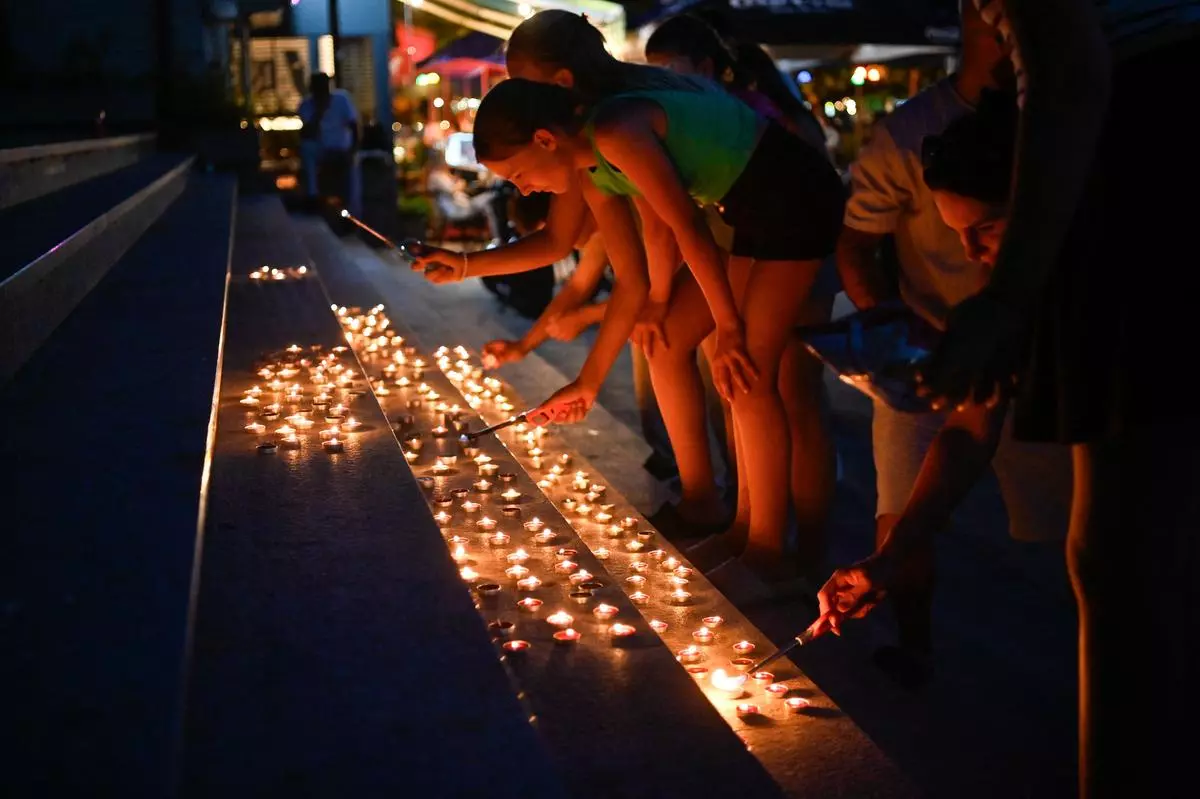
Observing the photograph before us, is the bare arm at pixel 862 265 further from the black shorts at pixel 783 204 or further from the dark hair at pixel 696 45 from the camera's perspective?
the dark hair at pixel 696 45

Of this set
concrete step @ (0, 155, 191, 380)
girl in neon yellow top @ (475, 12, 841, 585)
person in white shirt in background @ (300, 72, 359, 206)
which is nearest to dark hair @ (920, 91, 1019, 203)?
girl in neon yellow top @ (475, 12, 841, 585)

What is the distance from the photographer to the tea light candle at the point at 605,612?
2525 mm

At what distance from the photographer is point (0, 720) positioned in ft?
4.56

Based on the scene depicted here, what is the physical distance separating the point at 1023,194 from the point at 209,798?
123 cm

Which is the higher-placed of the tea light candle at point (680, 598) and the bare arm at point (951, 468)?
the bare arm at point (951, 468)

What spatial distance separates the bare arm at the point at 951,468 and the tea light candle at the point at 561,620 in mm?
676

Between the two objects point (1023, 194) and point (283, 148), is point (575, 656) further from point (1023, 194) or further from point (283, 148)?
point (283, 148)

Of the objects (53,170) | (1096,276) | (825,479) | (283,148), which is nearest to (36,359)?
(825,479)

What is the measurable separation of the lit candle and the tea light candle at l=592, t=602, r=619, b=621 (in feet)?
0.74

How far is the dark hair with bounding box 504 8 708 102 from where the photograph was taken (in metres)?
3.40

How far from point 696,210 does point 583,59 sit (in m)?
0.59

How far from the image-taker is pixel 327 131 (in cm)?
1374

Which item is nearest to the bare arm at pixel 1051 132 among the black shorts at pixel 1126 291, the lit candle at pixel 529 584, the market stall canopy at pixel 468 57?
the black shorts at pixel 1126 291

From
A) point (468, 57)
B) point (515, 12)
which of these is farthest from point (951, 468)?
point (468, 57)
